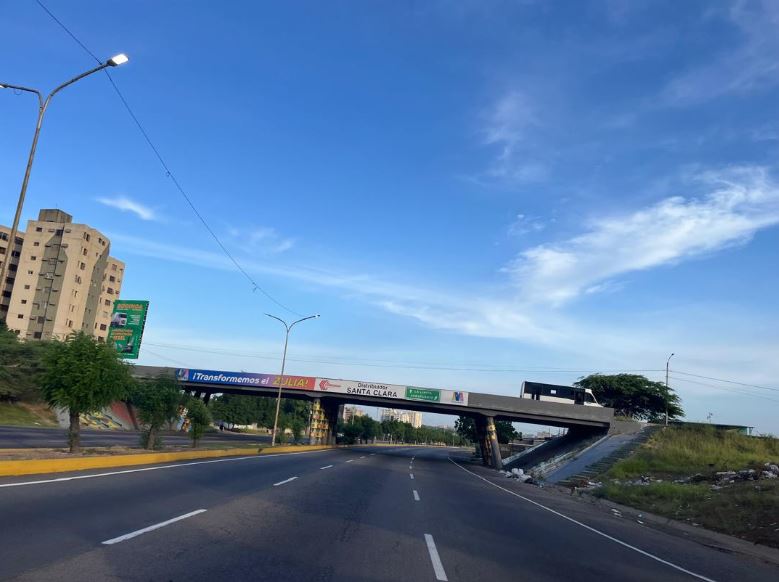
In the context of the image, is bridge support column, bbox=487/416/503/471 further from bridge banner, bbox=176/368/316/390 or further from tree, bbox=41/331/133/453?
tree, bbox=41/331/133/453

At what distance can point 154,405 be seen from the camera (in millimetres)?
27469

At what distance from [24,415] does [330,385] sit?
27.0 m

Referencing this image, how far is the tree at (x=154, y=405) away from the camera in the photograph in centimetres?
2741

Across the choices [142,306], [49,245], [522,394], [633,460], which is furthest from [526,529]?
[49,245]

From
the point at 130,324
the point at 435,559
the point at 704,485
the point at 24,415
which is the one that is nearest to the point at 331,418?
the point at 130,324

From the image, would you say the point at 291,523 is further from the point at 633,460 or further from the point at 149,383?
the point at 633,460

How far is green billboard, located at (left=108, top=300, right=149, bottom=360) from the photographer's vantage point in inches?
1822

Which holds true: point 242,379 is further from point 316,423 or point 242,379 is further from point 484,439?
point 484,439

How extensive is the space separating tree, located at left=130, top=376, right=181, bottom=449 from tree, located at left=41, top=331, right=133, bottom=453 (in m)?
4.94

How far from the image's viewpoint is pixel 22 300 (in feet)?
307

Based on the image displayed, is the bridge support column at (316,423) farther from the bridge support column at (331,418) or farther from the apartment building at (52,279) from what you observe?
the apartment building at (52,279)

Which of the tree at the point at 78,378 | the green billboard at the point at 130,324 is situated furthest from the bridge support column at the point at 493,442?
the tree at the point at 78,378

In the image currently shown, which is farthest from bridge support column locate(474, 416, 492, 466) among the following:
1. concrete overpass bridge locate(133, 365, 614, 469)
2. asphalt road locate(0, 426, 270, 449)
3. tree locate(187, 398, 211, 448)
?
tree locate(187, 398, 211, 448)

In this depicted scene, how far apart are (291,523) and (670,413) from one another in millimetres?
82516
